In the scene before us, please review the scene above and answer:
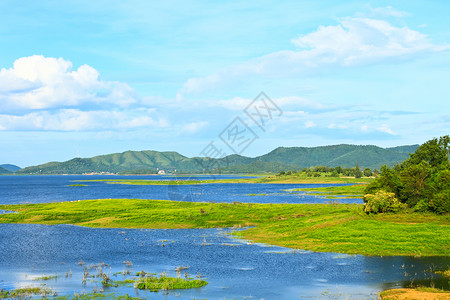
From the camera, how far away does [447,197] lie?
71375mm

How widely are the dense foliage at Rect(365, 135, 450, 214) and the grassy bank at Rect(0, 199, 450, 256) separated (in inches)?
117

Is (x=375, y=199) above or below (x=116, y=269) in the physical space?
above

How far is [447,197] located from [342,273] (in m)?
35.5

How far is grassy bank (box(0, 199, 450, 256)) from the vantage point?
2334 inches

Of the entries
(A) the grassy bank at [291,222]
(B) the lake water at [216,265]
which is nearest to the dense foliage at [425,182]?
(A) the grassy bank at [291,222]

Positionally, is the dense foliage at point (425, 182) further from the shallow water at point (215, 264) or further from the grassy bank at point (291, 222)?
the shallow water at point (215, 264)

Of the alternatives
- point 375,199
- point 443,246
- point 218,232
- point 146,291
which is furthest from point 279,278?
point 375,199

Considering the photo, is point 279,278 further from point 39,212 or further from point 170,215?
point 39,212

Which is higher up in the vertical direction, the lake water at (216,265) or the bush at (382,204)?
the bush at (382,204)

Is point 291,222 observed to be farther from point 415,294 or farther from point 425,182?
point 415,294

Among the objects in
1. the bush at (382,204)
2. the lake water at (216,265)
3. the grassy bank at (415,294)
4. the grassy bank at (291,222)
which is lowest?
the lake water at (216,265)

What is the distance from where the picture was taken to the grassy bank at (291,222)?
59.3 m

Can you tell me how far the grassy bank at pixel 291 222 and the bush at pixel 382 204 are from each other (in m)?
2.07

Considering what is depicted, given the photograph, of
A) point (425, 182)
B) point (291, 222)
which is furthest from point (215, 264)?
point (425, 182)
